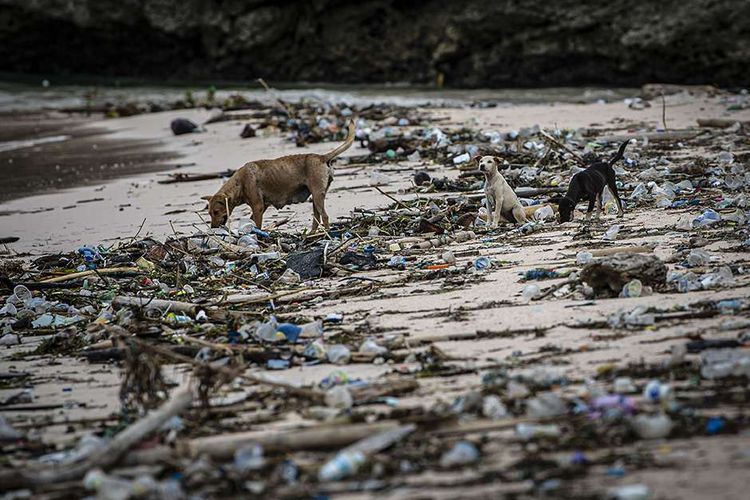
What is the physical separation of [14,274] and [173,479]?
161 inches

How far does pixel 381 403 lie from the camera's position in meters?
3.76

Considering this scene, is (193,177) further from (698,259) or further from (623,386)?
(623,386)

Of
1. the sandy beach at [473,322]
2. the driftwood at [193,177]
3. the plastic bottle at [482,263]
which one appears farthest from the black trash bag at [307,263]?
the driftwood at [193,177]

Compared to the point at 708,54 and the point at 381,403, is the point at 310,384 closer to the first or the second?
the point at 381,403

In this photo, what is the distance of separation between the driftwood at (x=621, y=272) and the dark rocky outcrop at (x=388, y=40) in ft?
48.6

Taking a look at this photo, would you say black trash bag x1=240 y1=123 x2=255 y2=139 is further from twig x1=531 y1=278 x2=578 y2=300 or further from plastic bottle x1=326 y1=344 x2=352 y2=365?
plastic bottle x1=326 y1=344 x2=352 y2=365

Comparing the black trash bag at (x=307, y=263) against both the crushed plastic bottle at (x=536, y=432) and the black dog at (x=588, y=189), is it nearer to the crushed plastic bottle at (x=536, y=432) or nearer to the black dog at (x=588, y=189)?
the black dog at (x=588, y=189)

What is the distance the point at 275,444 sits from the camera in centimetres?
335

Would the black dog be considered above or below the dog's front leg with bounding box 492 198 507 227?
above

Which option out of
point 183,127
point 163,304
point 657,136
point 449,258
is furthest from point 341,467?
point 183,127

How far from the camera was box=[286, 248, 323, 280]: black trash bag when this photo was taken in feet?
20.4

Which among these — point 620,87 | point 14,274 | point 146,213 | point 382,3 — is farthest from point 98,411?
point 382,3

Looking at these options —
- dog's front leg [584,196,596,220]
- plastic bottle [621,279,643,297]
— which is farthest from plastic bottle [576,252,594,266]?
dog's front leg [584,196,596,220]

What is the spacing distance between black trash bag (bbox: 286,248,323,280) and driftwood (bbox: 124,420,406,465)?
2.85m
